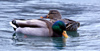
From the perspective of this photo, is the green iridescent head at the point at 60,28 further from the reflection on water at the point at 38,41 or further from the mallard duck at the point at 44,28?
the reflection on water at the point at 38,41

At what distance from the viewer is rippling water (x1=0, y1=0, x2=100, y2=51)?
9102mm

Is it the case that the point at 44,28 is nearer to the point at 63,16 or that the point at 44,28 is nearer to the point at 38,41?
the point at 38,41

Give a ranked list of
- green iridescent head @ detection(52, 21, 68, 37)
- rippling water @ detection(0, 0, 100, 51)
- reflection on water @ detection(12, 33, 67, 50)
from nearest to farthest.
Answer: rippling water @ detection(0, 0, 100, 51) < reflection on water @ detection(12, 33, 67, 50) < green iridescent head @ detection(52, 21, 68, 37)

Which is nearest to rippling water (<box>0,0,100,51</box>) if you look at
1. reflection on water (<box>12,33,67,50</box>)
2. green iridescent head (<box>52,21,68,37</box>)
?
reflection on water (<box>12,33,67,50</box>)

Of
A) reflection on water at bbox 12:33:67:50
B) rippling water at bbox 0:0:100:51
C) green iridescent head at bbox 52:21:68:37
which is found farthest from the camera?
green iridescent head at bbox 52:21:68:37

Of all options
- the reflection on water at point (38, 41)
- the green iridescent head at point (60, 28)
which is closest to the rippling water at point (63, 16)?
the reflection on water at point (38, 41)

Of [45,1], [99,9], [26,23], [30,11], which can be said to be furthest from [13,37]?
[45,1]

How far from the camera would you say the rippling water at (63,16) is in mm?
9102

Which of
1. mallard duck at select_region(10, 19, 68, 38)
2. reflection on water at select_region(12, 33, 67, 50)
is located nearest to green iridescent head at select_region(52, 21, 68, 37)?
mallard duck at select_region(10, 19, 68, 38)

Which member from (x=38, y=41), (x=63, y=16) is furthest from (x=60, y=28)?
(x=63, y=16)

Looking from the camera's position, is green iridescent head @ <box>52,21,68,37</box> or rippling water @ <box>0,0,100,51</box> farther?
green iridescent head @ <box>52,21,68,37</box>

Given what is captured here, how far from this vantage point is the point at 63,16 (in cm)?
1419

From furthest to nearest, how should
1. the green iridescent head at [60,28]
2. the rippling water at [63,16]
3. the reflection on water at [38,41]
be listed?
the green iridescent head at [60,28]
the reflection on water at [38,41]
the rippling water at [63,16]

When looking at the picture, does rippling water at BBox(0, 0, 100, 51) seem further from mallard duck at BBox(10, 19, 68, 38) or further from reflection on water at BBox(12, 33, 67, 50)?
mallard duck at BBox(10, 19, 68, 38)
